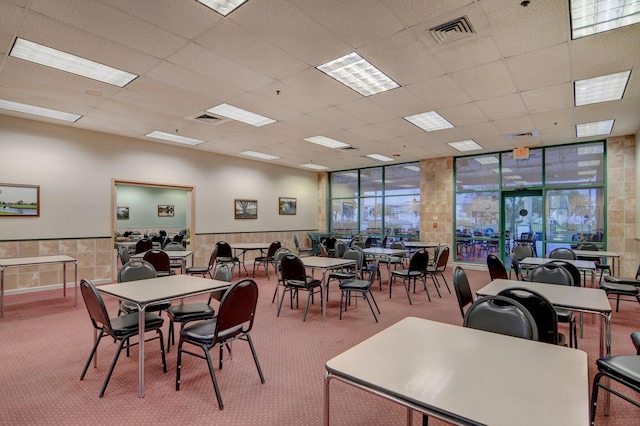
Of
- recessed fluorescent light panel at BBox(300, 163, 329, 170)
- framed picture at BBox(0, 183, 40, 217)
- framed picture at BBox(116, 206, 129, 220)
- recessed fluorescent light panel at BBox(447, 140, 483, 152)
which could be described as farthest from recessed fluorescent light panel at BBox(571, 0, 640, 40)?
framed picture at BBox(116, 206, 129, 220)

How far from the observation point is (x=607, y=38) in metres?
3.45

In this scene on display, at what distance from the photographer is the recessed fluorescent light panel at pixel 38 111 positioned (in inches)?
217

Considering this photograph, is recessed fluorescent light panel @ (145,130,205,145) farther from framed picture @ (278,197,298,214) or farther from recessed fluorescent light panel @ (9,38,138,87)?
framed picture @ (278,197,298,214)

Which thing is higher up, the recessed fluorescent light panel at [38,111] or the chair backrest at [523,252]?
the recessed fluorescent light panel at [38,111]

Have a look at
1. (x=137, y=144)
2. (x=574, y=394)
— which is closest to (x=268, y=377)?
(x=574, y=394)

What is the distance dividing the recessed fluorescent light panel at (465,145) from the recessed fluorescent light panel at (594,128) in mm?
1978

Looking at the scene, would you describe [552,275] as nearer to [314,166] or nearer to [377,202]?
[377,202]

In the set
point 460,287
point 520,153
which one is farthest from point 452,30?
point 520,153

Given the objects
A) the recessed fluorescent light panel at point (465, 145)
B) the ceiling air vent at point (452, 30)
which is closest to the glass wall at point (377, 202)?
the recessed fluorescent light panel at point (465, 145)

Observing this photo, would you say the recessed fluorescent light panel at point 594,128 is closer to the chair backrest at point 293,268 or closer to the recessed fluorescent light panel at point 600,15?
the recessed fluorescent light panel at point 600,15

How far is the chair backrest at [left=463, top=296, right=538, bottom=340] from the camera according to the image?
190cm

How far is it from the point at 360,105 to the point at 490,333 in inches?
172

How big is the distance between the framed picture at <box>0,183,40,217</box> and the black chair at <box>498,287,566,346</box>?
7.84 meters

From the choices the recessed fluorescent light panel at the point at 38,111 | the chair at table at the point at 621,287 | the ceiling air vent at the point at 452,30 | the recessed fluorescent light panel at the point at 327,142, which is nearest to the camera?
the ceiling air vent at the point at 452,30
